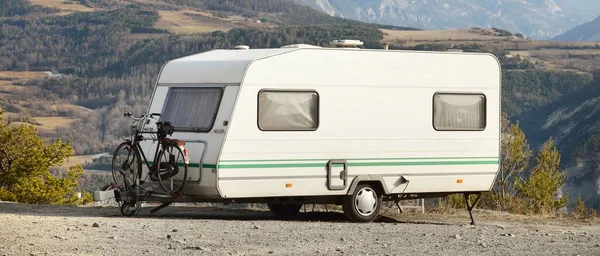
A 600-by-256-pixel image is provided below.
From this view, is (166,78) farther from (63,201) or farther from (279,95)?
(63,201)

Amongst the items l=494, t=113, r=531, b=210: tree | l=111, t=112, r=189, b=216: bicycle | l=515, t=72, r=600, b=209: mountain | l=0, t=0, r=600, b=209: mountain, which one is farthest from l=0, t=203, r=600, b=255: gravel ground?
l=0, t=0, r=600, b=209: mountain

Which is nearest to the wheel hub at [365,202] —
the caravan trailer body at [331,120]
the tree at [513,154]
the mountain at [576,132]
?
the caravan trailer body at [331,120]

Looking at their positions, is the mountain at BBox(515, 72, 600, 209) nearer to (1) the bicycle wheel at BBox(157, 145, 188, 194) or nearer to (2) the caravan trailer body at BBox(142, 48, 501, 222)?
(2) the caravan trailer body at BBox(142, 48, 501, 222)

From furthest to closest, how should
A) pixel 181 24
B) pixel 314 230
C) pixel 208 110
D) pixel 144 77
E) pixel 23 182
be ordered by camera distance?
pixel 181 24, pixel 144 77, pixel 23 182, pixel 208 110, pixel 314 230

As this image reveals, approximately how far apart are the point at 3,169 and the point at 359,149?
998cm

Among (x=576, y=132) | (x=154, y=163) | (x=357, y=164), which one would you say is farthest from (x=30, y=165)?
(x=576, y=132)

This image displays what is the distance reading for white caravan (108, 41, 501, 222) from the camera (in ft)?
43.3

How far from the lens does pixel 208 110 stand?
1341cm

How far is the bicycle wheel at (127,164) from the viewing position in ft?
45.2

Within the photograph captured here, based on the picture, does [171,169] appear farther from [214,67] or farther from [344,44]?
[344,44]

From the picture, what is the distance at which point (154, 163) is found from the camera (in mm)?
13648

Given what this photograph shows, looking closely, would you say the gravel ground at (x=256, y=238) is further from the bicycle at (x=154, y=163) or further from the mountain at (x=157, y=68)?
the mountain at (x=157, y=68)

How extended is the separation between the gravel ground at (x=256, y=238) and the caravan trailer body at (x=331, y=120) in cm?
66

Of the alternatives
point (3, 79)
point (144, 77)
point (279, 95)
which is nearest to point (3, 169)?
point (279, 95)
